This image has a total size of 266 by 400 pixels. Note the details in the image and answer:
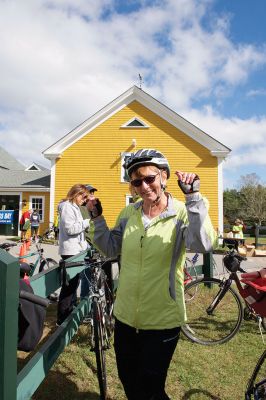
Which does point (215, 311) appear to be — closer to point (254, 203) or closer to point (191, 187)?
point (191, 187)

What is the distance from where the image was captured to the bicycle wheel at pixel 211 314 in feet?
15.4

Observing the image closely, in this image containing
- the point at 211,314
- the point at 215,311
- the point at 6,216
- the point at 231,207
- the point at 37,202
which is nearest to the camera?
the point at 211,314

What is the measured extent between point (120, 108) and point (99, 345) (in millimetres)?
18337

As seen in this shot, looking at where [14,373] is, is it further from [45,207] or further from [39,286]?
[45,207]

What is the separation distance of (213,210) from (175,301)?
57.3ft

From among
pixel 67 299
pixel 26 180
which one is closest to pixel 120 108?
pixel 26 180

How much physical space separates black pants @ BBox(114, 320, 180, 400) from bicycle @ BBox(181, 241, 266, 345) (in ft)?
8.11

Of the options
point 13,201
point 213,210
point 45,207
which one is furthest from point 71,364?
point 13,201

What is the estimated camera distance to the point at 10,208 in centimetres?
2272

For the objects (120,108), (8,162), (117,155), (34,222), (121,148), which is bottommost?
(34,222)

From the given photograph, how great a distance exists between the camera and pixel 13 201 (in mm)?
22656

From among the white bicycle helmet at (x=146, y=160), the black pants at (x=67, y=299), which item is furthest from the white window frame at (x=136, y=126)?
the white bicycle helmet at (x=146, y=160)

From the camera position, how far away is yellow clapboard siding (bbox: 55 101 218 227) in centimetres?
1950

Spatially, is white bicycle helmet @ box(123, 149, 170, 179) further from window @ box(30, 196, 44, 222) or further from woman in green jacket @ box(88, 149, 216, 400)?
window @ box(30, 196, 44, 222)
